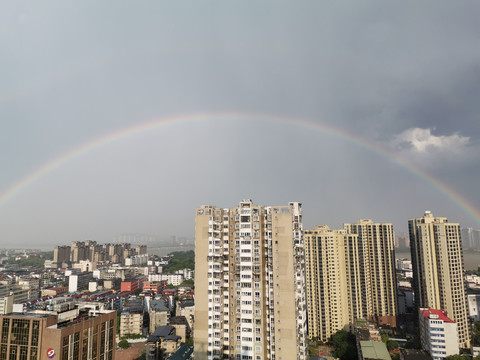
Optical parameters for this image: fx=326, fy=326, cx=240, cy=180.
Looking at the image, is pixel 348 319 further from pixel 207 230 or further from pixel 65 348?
pixel 65 348

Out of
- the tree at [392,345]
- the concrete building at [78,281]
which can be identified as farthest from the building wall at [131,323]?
the concrete building at [78,281]

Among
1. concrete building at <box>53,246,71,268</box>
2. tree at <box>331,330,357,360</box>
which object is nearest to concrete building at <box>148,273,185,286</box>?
concrete building at <box>53,246,71,268</box>

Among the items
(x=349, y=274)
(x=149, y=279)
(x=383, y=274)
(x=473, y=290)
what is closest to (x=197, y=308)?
(x=349, y=274)

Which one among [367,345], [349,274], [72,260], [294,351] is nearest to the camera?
[294,351]

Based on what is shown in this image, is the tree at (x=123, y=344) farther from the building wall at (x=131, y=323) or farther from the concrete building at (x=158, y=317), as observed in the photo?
the concrete building at (x=158, y=317)

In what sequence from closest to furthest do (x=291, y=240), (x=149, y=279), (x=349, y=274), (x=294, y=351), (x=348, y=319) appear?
1. (x=294, y=351)
2. (x=291, y=240)
3. (x=348, y=319)
4. (x=349, y=274)
5. (x=149, y=279)

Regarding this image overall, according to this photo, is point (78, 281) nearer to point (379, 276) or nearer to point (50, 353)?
point (379, 276)

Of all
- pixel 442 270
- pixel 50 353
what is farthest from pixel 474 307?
pixel 50 353

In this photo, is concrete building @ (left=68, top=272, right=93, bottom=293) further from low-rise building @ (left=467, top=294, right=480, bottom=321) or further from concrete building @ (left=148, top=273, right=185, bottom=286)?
low-rise building @ (left=467, top=294, right=480, bottom=321)
